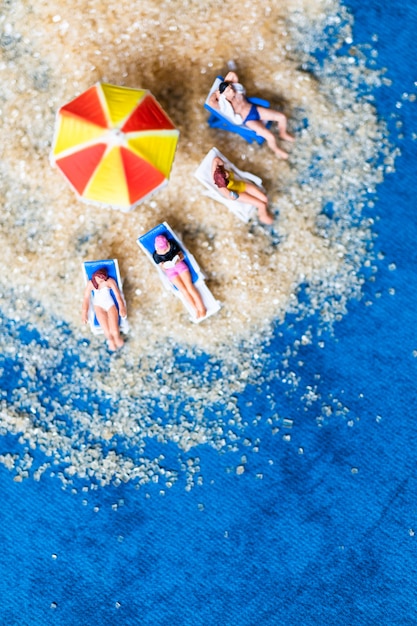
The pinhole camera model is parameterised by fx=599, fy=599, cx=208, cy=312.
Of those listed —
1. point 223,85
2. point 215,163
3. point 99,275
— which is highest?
point 223,85

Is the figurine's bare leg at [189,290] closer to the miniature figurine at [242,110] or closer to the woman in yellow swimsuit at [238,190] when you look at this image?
the woman in yellow swimsuit at [238,190]

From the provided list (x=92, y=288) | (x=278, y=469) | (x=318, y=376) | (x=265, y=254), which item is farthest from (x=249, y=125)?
(x=278, y=469)

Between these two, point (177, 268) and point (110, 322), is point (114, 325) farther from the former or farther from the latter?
point (177, 268)

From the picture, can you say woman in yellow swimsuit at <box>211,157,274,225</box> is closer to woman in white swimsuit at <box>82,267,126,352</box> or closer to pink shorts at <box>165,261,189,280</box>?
pink shorts at <box>165,261,189,280</box>

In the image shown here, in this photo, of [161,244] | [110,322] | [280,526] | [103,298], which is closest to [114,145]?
[161,244]

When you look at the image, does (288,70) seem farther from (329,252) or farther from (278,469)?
(278,469)

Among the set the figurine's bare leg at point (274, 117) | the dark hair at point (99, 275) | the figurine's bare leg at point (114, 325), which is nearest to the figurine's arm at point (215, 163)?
the figurine's bare leg at point (274, 117)

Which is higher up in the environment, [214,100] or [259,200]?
[214,100]
